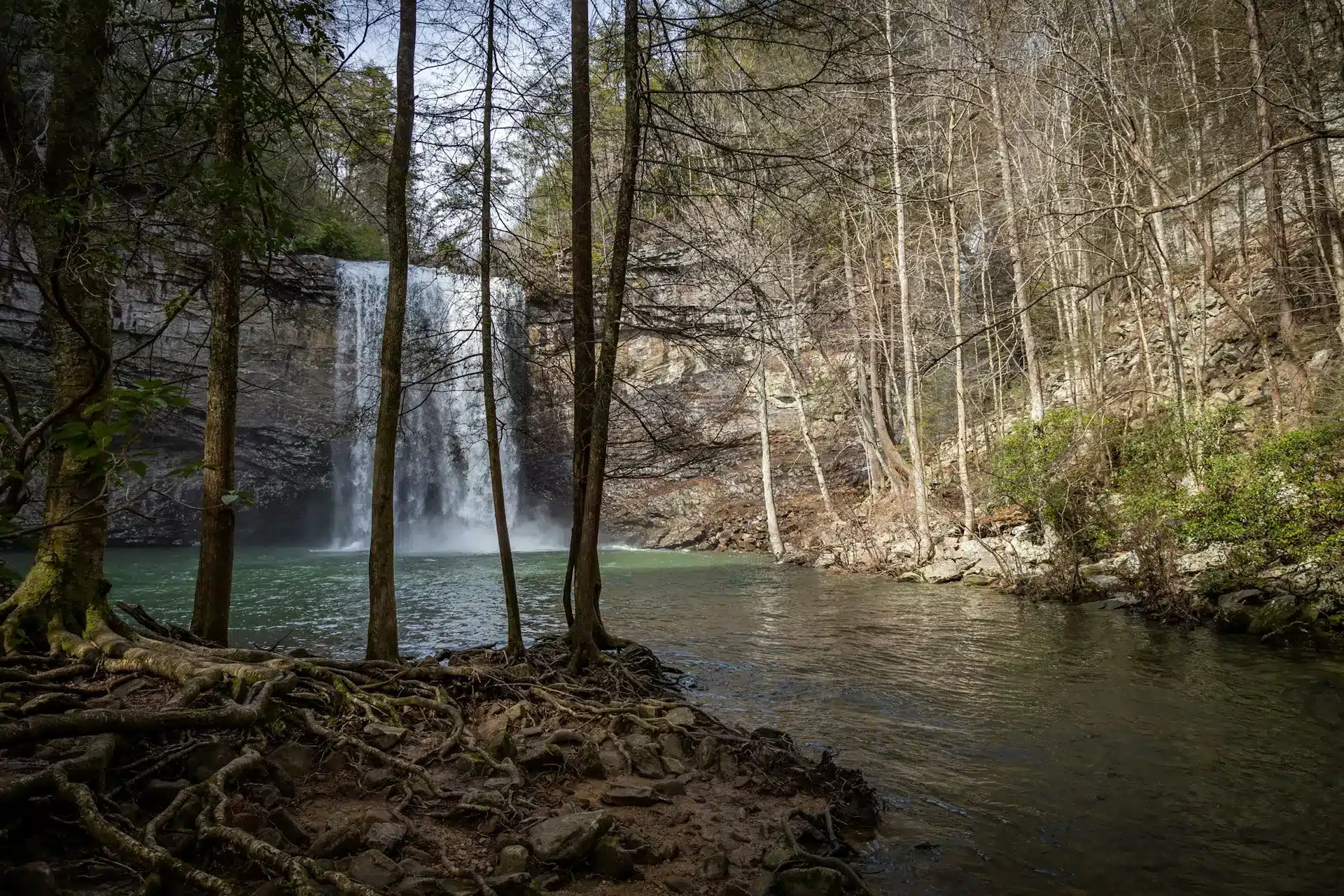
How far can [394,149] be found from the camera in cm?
569

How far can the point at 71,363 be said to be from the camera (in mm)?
4266

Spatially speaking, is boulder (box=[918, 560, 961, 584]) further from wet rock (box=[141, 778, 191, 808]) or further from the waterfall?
the waterfall

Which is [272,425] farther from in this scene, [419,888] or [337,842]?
[419,888]

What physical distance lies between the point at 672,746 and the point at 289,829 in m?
2.50

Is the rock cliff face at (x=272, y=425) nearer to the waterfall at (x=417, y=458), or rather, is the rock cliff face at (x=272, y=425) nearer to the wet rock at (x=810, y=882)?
the waterfall at (x=417, y=458)

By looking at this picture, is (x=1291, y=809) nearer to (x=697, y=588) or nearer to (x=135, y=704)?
(x=135, y=704)

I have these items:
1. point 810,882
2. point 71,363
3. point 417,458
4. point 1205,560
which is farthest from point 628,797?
point 417,458

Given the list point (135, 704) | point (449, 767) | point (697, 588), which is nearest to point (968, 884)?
point (449, 767)

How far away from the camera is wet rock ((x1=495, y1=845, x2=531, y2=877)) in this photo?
3.02 meters

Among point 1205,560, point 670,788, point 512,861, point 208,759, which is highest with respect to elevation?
point 1205,560

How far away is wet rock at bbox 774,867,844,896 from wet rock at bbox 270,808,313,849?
2020mm

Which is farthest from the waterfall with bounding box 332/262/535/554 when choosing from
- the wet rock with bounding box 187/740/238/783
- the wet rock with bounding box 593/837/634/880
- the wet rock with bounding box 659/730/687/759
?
the wet rock with bounding box 593/837/634/880

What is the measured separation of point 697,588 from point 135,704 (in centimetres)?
1150

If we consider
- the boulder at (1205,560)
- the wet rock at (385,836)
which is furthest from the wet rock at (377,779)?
the boulder at (1205,560)
